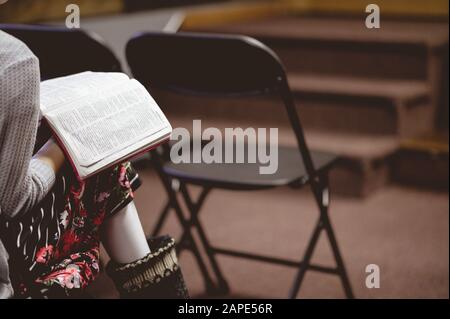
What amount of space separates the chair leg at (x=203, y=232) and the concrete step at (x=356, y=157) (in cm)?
97

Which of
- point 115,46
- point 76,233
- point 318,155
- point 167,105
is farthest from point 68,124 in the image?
point 167,105

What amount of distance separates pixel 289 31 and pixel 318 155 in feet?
6.29

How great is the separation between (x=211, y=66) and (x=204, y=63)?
2cm

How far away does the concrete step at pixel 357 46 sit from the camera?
3352mm

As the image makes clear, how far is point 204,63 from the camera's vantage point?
69.5 inches

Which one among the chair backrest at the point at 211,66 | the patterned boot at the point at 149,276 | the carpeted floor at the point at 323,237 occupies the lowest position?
the carpeted floor at the point at 323,237

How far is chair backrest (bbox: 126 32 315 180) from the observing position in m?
1.67

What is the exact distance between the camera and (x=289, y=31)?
3.75m

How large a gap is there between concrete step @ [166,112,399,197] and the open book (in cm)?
184
